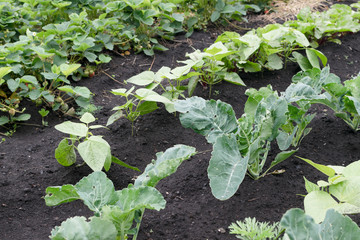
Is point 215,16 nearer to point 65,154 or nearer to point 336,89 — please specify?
point 336,89

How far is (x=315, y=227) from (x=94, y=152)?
1224 mm

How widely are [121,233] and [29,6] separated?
2.82 m

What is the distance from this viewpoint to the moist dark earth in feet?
6.79

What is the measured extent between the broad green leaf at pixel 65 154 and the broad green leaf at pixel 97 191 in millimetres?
663

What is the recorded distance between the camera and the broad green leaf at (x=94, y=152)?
2.14m

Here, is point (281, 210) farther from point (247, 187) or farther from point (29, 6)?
point (29, 6)

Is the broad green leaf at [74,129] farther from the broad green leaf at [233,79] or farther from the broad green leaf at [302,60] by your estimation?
the broad green leaf at [302,60]

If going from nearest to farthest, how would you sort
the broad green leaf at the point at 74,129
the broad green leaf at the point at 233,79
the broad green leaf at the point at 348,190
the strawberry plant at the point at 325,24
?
the broad green leaf at the point at 348,190
the broad green leaf at the point at 74,129
the broad green leaf at the point at 233,79
the strawberry plant at the point at 325,24

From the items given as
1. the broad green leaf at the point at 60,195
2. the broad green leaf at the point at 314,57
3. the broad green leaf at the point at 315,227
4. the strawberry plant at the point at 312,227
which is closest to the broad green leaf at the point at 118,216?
the broad green leaf at the point at 60,195

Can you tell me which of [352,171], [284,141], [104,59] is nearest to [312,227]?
[352,171]

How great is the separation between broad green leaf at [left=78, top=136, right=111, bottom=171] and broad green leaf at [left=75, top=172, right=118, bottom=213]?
1.27ft

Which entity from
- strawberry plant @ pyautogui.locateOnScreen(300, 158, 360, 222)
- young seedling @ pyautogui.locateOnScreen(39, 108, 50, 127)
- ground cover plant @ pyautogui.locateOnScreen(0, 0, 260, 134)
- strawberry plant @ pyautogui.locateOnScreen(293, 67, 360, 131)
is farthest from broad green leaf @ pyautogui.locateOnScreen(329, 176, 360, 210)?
young seedling @ pyautogui.locateOnScreen(39, 108, 50, 127)

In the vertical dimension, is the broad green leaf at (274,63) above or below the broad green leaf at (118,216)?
below

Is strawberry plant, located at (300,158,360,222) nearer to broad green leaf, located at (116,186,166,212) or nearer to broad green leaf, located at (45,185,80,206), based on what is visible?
broad green leaf, located at (116,186,166,212)
